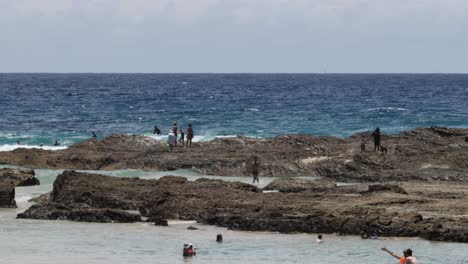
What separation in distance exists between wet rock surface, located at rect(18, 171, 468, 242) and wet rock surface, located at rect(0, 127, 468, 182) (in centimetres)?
470

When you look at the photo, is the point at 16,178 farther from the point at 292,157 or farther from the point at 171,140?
the point at 292,157

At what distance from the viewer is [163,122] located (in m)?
77.3

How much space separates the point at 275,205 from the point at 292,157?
12944 mm

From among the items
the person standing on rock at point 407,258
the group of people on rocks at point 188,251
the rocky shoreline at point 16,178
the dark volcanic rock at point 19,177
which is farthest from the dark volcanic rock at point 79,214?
the person standing on rock at point 407,258

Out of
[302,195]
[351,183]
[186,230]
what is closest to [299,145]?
[351,183]

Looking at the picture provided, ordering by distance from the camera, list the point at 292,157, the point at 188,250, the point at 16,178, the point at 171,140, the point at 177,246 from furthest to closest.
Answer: the point at 171,140 < the point at 292,157 < the point at 16,178 < the point at 177,246 < the point at 188,250

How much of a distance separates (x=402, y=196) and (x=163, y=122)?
159 feet

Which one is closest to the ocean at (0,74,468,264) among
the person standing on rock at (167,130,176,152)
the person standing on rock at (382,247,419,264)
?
the person standing on rock at (382,247,419,264)

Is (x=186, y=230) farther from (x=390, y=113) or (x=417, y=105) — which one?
(x=417, y=105)

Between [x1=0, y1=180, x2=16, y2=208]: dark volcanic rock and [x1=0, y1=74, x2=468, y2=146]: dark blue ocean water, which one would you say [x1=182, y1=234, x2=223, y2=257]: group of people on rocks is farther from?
[x1=0, y1=74, x2=468, y2=146]: dark blue ocean water

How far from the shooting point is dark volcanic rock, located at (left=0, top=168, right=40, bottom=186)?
3739 cm

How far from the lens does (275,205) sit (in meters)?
29.5

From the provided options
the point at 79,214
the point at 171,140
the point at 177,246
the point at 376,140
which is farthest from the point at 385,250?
the point at 171,140

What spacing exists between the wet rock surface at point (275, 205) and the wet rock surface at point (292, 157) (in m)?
4.70
